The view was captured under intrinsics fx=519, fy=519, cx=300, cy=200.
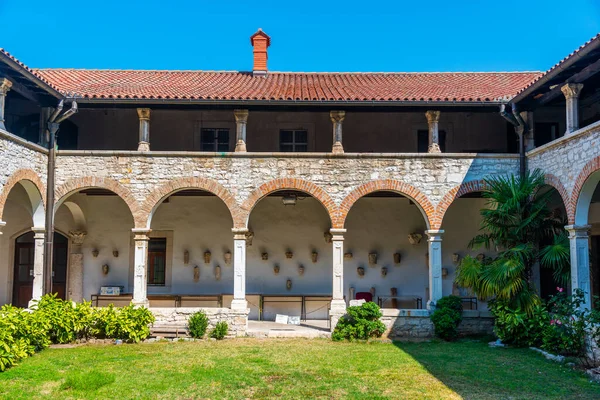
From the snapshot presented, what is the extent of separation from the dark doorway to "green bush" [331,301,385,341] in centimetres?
880

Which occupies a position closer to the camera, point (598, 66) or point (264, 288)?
point (598, 66)

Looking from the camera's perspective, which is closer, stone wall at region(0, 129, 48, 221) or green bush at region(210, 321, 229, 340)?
stone wall at region(0, 129, 48, 221)

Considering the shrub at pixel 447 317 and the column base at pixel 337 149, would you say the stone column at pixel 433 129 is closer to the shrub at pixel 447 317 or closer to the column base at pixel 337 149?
the column base at pixel 337 149

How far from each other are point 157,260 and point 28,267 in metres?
3.89

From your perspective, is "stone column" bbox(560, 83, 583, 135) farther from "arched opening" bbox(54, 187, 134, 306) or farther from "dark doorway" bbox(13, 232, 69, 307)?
"dark doorway" bbox(13, 232, 69, 307)

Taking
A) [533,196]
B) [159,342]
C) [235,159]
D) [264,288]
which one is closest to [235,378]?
[159,342]

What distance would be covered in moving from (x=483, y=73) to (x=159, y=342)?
1385 cm

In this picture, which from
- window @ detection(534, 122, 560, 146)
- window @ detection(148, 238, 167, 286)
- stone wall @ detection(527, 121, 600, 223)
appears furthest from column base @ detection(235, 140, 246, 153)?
window @ detection(534, 122, 560, 146)

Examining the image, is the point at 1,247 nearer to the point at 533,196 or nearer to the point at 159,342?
the point at 159,342

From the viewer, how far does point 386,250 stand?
16.0m

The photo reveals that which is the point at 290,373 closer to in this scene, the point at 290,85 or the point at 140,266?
the point at 140,266

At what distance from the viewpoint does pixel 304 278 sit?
1592 centimetres

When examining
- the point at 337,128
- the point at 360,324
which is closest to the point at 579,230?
the point at 360,324

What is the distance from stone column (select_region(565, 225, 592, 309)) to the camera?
427 inches
